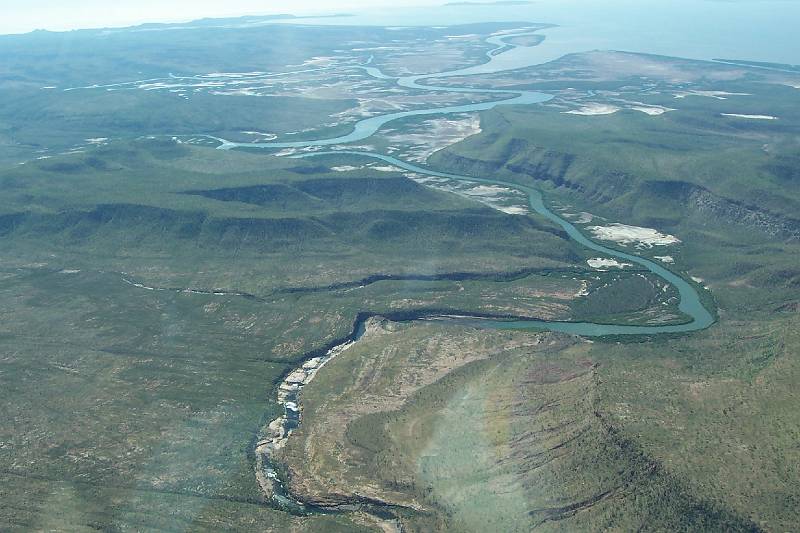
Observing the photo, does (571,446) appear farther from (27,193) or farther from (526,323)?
(27,193)

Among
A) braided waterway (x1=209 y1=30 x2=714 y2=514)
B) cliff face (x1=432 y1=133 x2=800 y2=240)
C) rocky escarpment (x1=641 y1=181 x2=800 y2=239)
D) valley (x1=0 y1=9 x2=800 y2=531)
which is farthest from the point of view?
cliff face (x1=432 y1=133 x2=800 y2=240)

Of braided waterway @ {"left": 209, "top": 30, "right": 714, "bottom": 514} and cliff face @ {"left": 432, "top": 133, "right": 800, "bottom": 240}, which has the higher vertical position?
cliff face @ {"left": 432, "top": 133, "right": 800, "bottom": 240}

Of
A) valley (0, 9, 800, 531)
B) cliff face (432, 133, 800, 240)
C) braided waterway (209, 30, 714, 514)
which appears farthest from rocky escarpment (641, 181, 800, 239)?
braided waterway (209, 30, 714, 514)

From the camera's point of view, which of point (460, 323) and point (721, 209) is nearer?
point (460, 323)

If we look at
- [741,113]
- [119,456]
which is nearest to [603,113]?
[741,113]

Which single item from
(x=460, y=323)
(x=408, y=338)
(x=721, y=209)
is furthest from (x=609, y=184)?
(x=408, y=338)

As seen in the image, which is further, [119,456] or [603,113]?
[603,113]

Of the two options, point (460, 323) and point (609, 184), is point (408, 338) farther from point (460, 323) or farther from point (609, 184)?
point (609, 184)

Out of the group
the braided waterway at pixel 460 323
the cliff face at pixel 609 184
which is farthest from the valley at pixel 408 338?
the cliff face at pixel 609 184

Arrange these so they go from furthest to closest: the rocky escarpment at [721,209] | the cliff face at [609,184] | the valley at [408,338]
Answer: the cliff face at [609,184], the rocky escarpment at [721,209], the valley at [408,338]

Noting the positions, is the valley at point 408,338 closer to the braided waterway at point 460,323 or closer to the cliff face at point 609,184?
the braided waterway at point 460,323

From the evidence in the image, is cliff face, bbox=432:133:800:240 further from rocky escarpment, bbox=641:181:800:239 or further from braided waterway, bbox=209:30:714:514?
braided waterway, bbox=209:30:714:514
